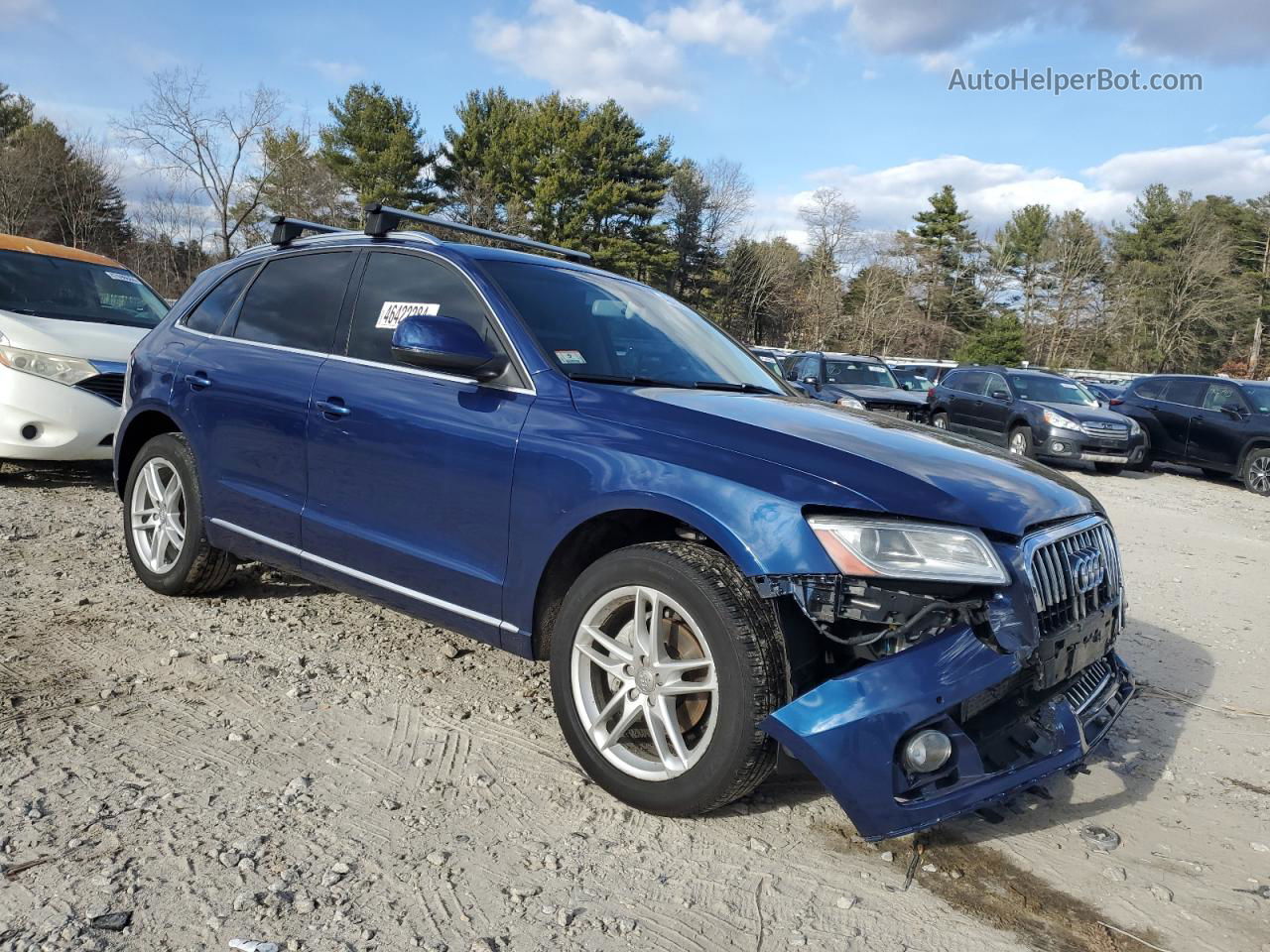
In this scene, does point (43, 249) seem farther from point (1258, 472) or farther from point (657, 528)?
point (1258, 472)

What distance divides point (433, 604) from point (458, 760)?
1.81 ft

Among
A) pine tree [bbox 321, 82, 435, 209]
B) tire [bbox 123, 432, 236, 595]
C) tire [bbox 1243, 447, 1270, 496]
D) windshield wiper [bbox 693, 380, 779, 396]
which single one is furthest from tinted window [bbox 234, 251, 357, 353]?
pine tree [bbox 321, 82, 435, 209]

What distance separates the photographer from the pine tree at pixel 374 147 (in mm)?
43125

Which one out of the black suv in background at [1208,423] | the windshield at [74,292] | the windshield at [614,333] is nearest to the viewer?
the windshield at [614,333]

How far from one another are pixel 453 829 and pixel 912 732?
130 cm

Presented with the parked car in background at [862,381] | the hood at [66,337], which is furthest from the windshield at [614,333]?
the parked car in background at [862,381]

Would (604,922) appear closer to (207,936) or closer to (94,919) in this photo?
(207,936)

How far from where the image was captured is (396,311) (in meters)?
3.60

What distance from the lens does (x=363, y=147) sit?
4388 centimetres

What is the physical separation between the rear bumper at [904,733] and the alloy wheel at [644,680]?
324 mm

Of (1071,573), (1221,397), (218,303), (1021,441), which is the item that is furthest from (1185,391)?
(218,303)

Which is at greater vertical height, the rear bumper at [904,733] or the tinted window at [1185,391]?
the tinted window at [1185,391]

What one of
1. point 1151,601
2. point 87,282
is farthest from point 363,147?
point 1151,601

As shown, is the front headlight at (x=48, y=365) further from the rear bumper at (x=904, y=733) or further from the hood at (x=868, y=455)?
the rear bumper at (x=904, y=733)
